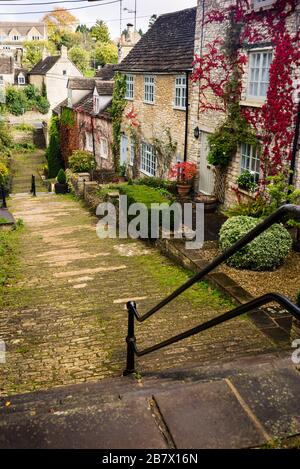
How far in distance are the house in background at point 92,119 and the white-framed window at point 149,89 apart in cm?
515

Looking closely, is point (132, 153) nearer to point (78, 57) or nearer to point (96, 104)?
point (96, 104)

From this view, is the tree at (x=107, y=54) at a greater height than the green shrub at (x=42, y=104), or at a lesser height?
greater

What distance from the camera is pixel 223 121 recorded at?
1380 cm

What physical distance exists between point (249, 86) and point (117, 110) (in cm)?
1194

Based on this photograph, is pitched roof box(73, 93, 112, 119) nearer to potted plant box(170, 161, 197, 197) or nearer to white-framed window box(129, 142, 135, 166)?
white-framed window box(129, 142, 135, 166)

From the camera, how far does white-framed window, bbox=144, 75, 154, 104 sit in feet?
62.9

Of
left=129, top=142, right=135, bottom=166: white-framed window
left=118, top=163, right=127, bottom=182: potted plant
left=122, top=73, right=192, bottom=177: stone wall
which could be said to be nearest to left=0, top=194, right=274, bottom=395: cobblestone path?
left=122, top=73, right=192, bottom=177: stone wall

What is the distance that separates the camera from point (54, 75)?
5416 cm

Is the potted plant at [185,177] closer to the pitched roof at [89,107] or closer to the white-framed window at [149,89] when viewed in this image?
the white-framed window at [149,89]

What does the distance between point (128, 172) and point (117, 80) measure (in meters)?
5.00

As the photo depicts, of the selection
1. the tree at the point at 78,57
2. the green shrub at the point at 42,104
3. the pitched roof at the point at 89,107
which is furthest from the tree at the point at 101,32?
the pitched roof at the point at 89,107

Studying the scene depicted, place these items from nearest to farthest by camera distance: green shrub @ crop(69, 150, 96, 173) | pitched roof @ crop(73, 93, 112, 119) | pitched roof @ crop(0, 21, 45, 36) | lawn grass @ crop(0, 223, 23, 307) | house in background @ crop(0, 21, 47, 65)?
lawn grass @ crop(0, 223, 23, 307) → pitched roof @ crop(73, 93, 112, 119) → green shrub @ crop(69, 150, 96, 173) → house in background @ crop(0, 21, 47, 65) → pitched roof @ crop(0, 21, 45, 36)

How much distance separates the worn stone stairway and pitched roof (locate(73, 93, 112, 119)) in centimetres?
2292

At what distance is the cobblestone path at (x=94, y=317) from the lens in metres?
5.54
